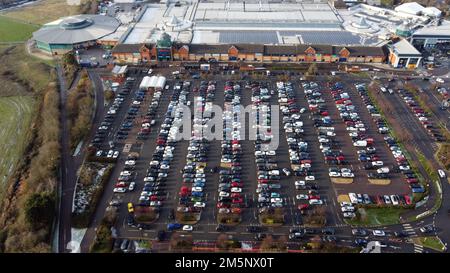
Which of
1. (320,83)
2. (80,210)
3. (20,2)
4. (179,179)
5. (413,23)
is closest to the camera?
(80,210)

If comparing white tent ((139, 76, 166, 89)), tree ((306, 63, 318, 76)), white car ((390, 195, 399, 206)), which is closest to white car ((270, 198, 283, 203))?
white car ((390, 195, 399, 206))

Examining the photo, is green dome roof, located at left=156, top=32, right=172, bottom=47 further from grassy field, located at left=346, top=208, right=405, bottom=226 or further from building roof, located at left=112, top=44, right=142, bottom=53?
grassy field, located at left=346, top=208, right=405, bottom=226

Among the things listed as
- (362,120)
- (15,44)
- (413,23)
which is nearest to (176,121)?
(362,120)

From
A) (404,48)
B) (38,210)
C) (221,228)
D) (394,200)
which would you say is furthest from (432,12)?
(38,210)

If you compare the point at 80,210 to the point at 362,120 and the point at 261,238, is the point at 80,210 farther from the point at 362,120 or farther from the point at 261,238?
the point at 362,120
